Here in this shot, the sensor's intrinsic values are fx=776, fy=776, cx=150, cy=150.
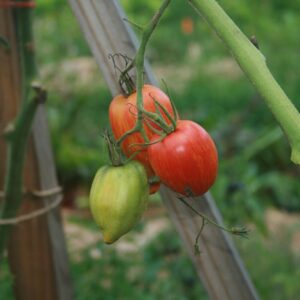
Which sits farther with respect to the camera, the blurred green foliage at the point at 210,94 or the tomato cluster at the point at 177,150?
the blurred green foliage at the point at 210,94

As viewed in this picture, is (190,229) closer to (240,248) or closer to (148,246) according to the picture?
(240,248)

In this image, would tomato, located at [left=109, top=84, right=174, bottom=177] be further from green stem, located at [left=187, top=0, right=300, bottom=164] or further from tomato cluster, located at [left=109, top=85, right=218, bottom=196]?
green stem, located at [left=187, top=0, right=300, bottom=164]

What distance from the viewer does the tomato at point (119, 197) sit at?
856 mm

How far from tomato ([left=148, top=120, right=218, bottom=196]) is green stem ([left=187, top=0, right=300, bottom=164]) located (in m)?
0.11

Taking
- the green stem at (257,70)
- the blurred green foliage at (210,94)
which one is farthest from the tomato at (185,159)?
the blurred green foliage at (210,94)

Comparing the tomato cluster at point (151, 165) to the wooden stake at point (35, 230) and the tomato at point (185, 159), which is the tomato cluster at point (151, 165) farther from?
the wooden stake at point (35, 230)

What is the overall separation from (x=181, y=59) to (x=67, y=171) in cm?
277

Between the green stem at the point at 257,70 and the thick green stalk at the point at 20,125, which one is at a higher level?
the thick green stalk at the point at 20,125

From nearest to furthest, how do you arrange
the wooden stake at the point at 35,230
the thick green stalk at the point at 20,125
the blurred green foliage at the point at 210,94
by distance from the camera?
the thick green stalk at the point at 20,125 < the wooden stake at the point at 35,230 < the blurred green foliage at the point at 210,94

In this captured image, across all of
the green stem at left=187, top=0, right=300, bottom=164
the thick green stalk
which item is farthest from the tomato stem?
the thick green stalk

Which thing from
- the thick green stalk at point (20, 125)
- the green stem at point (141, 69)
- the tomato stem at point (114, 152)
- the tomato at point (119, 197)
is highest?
the thick green stalk at point (20, 125)

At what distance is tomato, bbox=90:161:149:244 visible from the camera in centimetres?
86

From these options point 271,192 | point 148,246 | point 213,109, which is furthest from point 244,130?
point 148,246

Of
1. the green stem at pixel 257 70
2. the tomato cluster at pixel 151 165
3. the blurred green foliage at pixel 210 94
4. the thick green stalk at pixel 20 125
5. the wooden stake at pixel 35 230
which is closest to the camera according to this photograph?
the green stem at pixel 257 70
